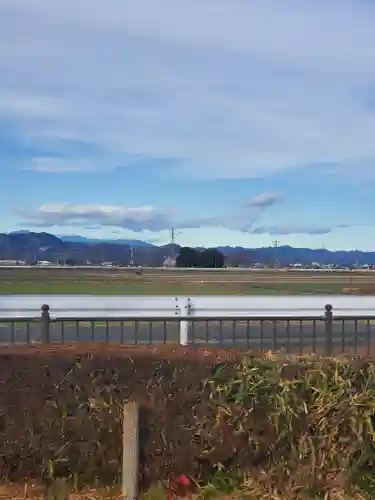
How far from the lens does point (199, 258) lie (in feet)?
92.1

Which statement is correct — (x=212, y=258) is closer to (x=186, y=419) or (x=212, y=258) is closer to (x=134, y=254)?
(x=134, y=254)

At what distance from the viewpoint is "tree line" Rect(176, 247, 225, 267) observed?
90.4 feet

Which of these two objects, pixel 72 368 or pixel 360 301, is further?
pixel 360 301

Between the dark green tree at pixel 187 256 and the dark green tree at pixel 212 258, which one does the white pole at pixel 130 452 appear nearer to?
the dark green tree at pixel 187 256

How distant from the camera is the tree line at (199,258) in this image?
2756 centimetres

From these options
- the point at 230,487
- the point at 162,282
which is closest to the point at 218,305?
the point at 230,487

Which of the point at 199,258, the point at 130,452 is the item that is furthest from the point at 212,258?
the point at 130,452

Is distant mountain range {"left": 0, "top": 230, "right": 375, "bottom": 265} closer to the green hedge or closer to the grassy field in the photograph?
the grassy field

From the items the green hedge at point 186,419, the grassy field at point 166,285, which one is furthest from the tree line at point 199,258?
the green hedge at point 186,419

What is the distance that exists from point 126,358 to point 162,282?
722 inches

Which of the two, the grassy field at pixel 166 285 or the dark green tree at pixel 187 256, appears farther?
the dark green tree at pixel 187 256

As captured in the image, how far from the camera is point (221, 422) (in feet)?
15.0

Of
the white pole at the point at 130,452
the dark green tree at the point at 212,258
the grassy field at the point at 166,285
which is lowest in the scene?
the white pole at the point at 130,452

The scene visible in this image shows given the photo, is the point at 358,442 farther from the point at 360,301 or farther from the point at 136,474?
the point at 360,301
